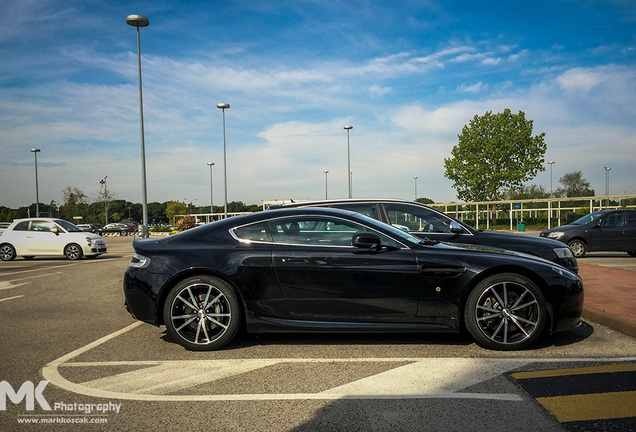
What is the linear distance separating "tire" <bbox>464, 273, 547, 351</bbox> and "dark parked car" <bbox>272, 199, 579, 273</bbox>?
7.54 ft

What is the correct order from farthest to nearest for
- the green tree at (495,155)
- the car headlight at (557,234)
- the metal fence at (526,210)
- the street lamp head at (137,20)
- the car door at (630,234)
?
the green tree at (495,155)
the metal fence at (526,210)
the street lamp head at (137,20)
the car headlight at (557,234)
the car door at (630,234)

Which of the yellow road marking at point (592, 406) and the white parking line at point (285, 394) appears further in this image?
the white parking line at point (285, 394)

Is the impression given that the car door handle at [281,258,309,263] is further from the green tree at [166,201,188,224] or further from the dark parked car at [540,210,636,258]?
the green tree at [166,201,188,224]

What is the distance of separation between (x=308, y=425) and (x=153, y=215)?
158 metres

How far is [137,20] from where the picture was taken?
18219mm

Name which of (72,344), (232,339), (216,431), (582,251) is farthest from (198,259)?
(582,251)

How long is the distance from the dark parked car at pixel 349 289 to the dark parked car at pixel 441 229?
6.72 feet

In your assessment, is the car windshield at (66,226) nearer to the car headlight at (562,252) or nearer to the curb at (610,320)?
the car headlight at (562,252)

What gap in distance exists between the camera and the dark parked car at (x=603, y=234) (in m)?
14.5

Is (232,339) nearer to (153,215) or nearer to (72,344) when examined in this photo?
(72,344)

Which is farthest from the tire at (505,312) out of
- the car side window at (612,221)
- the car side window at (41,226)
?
the car side window at (41,226)

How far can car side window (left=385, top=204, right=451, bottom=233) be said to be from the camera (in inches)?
285

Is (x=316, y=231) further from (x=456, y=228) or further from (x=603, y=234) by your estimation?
(x=603, y=234)

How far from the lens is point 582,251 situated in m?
14.8
